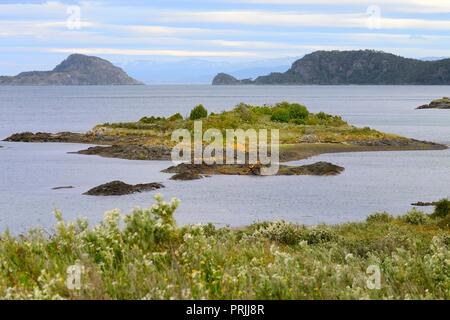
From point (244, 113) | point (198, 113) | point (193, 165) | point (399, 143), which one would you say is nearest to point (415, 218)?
point (193, 165)

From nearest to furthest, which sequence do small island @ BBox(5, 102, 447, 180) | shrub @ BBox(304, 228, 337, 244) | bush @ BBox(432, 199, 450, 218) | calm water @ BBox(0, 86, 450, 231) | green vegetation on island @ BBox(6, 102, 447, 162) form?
shrub @ BBox(304, 228, 337, 244)
bush @ BBox(432, 199, 450, 218)
calm water @ BBox(0, 86, 450, 231)
small island @ BBox(5, 102, 447, 180)
green vegetation on island @ BBox(6, 102, 447, 162)

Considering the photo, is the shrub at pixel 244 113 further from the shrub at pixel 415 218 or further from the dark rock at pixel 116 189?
the shrub at pixel 415 218

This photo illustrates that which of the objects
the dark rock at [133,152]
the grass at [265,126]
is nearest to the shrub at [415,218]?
the dark rock at [133,152]

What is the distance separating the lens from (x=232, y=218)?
39.5m

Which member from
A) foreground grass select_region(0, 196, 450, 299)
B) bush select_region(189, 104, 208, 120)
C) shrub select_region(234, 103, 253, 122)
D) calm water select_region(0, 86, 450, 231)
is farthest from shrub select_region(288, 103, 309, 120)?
foreground grass select_region(0, 196, 450, 299)

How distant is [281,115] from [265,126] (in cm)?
907

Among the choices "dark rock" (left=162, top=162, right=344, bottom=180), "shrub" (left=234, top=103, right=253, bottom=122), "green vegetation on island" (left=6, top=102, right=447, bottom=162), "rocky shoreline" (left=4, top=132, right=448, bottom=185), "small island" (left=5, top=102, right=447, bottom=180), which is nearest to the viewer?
"rocky shoreline" (left=4, top=132, right=448, bottom=185)

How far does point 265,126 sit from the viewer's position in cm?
9062

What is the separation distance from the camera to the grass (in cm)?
8581

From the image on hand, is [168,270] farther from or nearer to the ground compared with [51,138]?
farther from the ground

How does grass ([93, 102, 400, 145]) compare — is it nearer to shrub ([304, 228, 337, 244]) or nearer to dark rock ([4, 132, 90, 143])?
dark rock ([4, 132, 90, 143])

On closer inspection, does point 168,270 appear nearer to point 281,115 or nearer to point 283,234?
point 283,234
